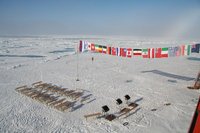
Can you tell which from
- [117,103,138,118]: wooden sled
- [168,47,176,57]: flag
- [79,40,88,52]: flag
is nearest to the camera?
[117,103,138,118]: wooden sled

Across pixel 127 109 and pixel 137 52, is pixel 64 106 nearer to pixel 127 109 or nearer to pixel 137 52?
pixel 127 109

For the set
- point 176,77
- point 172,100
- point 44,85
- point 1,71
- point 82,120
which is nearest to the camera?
point 82,120

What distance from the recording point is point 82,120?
8.73m

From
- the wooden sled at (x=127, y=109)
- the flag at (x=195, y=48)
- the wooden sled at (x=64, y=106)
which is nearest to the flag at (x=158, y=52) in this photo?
the flag at (x=195, y=48)

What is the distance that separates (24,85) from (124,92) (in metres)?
8.45

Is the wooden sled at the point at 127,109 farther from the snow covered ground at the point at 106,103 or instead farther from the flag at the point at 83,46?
the flag at the point at 83,46

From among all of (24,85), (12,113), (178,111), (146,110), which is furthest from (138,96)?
(24,85)

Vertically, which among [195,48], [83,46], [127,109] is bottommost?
[127,109]

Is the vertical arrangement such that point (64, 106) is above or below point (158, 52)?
below

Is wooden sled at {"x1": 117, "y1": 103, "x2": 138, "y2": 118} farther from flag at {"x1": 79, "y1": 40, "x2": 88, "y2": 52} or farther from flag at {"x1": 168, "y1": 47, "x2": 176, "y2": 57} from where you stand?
flag at {"x1": 79, "y1": 40, "x2": 88, "y2": 52}

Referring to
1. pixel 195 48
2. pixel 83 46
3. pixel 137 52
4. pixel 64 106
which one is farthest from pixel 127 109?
pixel 195 48

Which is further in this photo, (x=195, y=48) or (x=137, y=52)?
(x=137, y=52)

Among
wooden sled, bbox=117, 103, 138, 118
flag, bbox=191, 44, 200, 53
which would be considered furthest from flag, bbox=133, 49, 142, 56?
wooden sled, bbox=117, 103, 138, 118

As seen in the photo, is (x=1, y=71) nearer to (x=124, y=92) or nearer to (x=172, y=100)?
(x=124, y=92)
